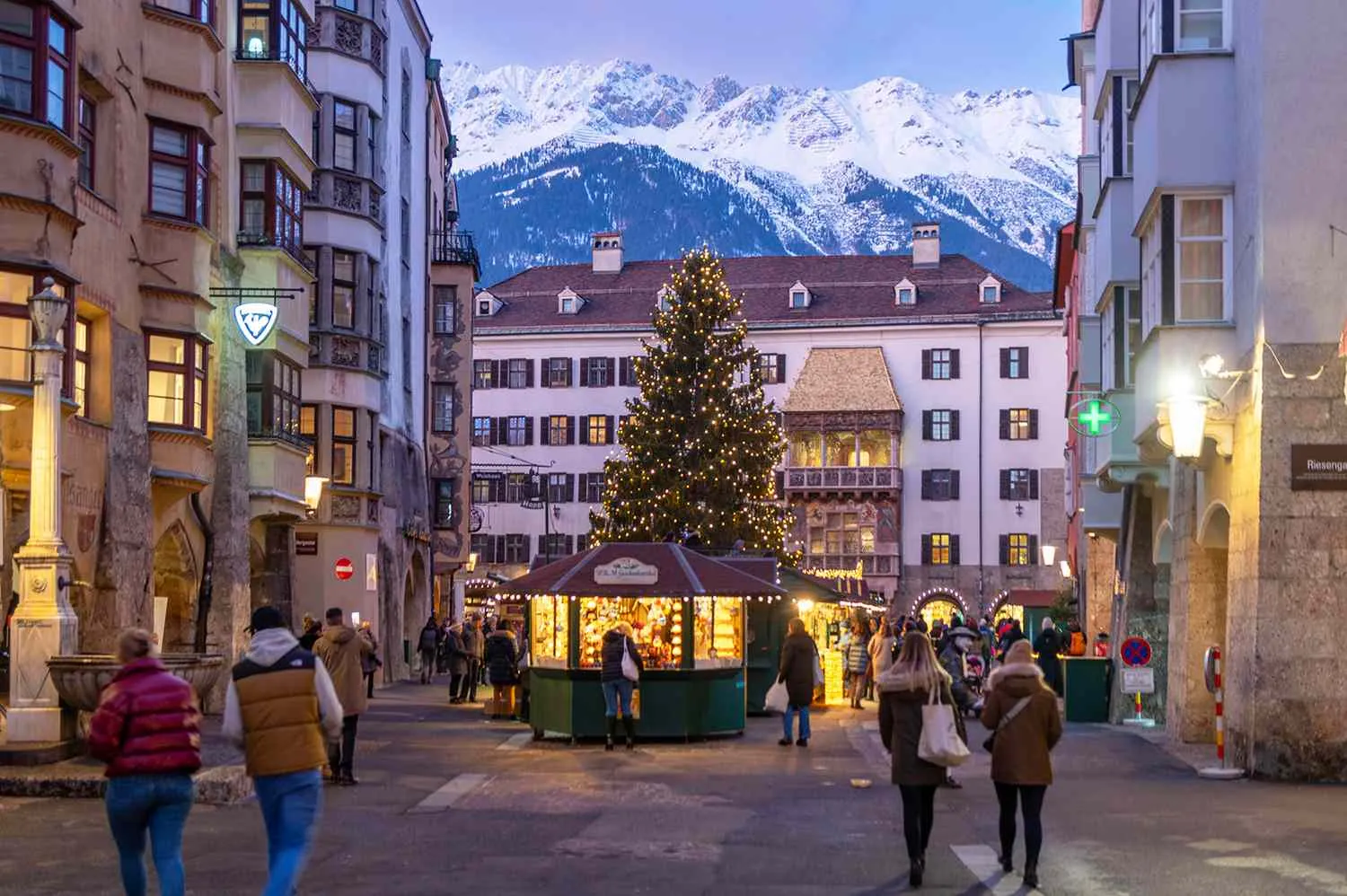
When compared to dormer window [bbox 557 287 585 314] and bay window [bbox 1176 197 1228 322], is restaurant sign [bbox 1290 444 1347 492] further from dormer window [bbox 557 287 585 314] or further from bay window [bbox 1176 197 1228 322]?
dormer window [bbox 557 287 585 314]

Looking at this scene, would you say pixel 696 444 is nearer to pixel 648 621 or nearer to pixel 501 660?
pixel 501 660

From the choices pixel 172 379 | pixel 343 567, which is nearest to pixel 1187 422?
pixel 172 379

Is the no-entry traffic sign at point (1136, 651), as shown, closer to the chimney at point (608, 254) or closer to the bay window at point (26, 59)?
the bay window at point (26, 59)

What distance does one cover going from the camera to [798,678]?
2852 cm

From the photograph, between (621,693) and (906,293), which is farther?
(906,293)

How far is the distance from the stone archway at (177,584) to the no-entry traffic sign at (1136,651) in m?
14.3

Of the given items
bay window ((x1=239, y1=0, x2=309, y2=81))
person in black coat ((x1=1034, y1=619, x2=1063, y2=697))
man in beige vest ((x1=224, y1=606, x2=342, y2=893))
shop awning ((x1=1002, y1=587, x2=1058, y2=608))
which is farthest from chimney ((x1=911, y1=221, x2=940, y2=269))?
man in beige vest ((x1=224, y1=606, x2=342, y2=893))

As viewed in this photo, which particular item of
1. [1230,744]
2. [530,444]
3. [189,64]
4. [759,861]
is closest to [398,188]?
[189,64]

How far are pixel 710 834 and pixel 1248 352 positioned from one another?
9.44 meters

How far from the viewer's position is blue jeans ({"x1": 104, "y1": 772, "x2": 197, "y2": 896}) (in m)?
10.8

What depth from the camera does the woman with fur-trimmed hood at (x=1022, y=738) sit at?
14.6 metres

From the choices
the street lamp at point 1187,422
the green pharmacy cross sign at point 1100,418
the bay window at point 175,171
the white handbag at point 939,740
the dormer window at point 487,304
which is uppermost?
the dormer window at point 487,304

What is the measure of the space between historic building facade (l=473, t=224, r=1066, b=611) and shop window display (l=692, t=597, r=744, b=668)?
63752mm

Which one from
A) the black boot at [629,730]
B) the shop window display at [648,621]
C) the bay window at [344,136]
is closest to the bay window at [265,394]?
the shop window display at [648,621]
